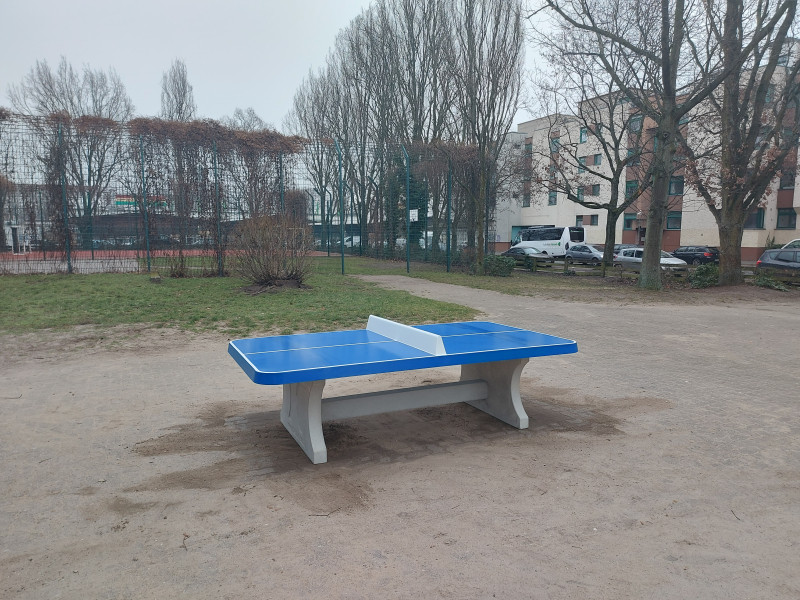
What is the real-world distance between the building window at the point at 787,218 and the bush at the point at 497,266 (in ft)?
87.7

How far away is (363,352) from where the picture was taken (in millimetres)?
4594

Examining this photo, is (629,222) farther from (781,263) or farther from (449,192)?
(449,192)

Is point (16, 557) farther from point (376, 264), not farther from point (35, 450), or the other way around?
point (376, 264)

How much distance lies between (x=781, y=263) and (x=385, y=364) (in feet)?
63.6

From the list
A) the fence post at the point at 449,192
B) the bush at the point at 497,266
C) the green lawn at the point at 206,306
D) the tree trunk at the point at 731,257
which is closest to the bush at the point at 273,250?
the green lawn at the point at 206,306

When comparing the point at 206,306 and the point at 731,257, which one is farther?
the point at 731,257

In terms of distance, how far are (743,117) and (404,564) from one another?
1922 centimetres

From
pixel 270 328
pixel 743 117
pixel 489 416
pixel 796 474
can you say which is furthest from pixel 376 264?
pixel 796 474

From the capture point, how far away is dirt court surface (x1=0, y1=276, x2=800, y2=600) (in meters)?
2.82

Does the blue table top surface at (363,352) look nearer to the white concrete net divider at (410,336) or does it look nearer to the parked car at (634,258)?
the white concrete net divider at (410,336)

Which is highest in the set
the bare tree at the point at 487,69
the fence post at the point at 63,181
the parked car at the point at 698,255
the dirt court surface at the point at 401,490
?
the bare tree at the point at 487,69

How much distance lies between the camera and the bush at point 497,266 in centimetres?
2161

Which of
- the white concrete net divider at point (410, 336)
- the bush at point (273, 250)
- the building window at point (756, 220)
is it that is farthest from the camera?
the building window at point (756, 220)

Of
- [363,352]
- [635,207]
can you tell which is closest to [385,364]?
[363,352]
